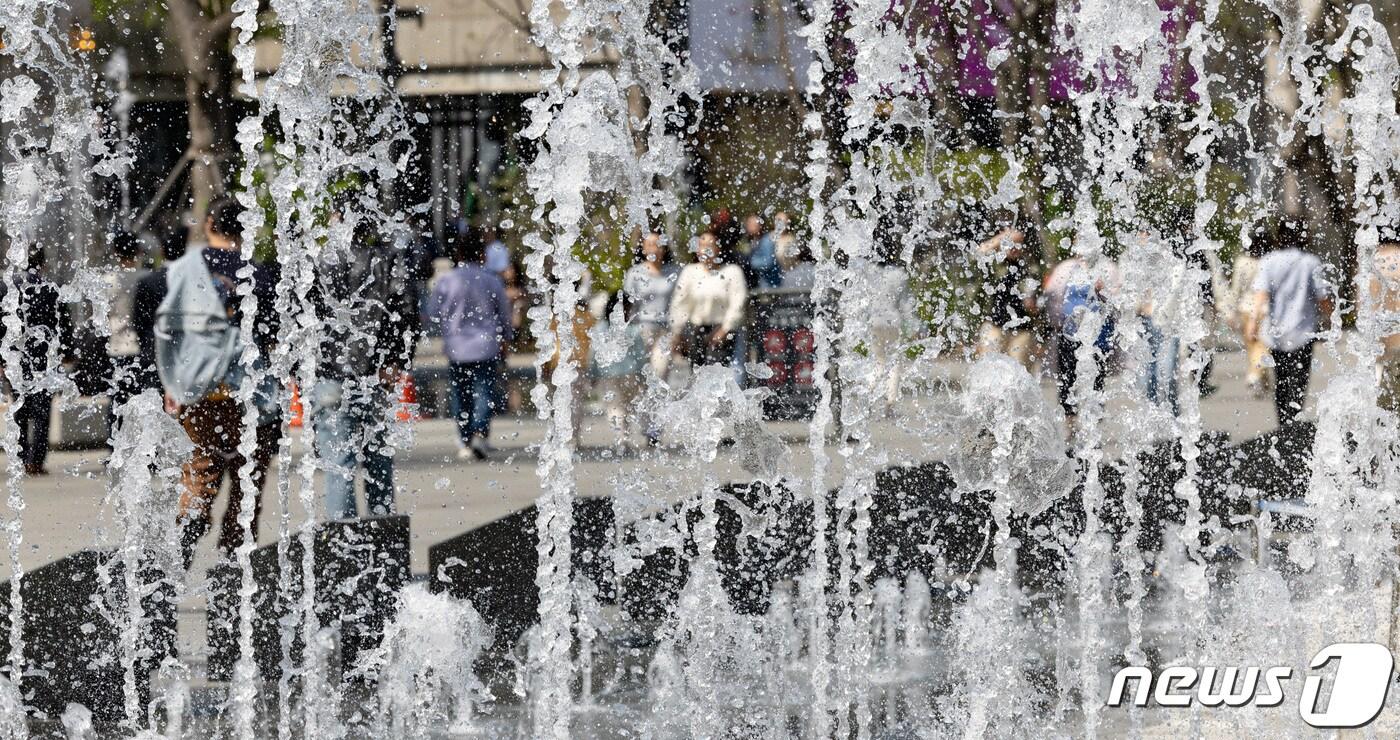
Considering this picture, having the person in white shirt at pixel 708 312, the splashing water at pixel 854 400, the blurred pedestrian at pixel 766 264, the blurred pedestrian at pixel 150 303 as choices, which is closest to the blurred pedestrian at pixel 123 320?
the blurred pedestrian at pixel 150 303

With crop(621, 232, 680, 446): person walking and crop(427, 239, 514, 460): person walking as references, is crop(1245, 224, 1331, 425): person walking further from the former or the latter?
crop(427, 239, 514, 460): person walking

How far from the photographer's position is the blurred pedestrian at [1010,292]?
274 inches

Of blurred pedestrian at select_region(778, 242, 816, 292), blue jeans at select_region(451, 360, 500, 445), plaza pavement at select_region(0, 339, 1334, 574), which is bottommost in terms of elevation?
plaza pavement at select_region(0, 339, 1334, 574)

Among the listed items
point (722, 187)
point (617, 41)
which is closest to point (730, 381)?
point (722, 187)

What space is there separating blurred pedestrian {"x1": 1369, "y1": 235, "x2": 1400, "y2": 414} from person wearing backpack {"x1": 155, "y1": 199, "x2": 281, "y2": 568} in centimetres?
383

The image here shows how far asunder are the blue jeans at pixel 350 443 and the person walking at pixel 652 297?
1.27m

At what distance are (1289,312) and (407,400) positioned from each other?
3.52 meters

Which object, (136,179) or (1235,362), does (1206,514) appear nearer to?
(1235,362)

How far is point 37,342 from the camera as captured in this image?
6.75 meters

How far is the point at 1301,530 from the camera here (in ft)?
16.4

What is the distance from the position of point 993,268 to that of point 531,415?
7.00 feet

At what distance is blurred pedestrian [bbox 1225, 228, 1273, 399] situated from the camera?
654 cm

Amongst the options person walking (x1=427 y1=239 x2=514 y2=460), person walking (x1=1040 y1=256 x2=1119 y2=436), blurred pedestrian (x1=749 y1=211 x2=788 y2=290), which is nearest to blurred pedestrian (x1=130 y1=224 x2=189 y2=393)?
person walking (x1=427 y1=239 x2=514 y2=460)

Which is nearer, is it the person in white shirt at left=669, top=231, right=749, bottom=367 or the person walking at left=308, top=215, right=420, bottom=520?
the person walking at left=308, top=215, right=420, bottom=520
